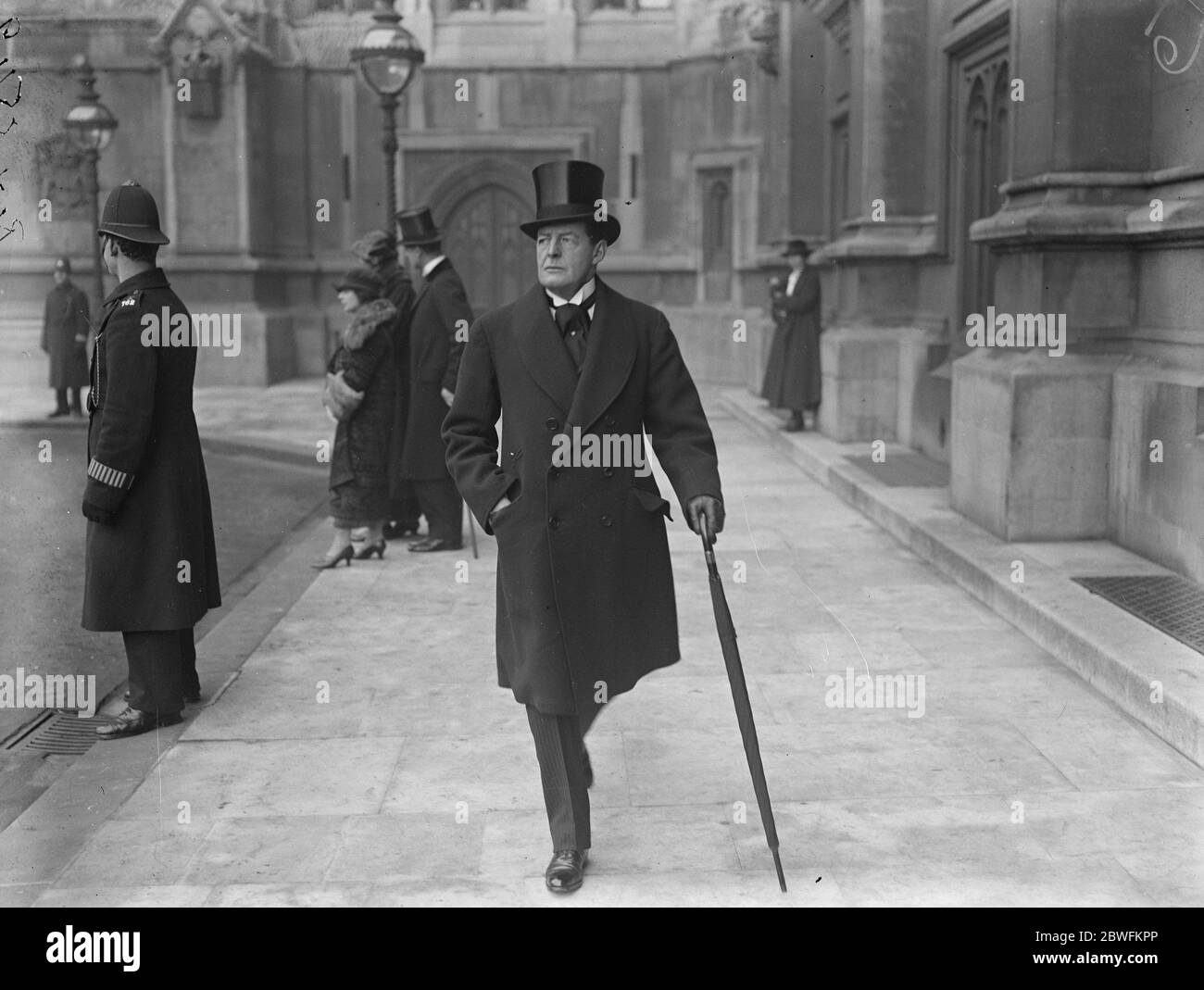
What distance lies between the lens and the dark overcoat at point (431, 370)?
10.0 m

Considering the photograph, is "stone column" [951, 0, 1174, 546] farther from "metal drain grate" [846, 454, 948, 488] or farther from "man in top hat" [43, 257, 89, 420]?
"man in top hat" [43, 257, 89, 420]

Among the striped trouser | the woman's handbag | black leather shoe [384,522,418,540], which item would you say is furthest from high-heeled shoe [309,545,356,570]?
the striped trouser

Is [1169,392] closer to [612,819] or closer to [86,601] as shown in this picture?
[612,819]

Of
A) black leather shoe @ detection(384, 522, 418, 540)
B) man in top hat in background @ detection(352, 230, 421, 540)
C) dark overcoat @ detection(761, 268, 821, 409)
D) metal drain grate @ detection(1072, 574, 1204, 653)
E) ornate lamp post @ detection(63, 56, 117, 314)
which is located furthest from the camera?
ornate lamp post @ detection(63, 56, 117, 314)

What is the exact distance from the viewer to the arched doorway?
27250 mm

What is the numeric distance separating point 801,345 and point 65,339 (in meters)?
9.20

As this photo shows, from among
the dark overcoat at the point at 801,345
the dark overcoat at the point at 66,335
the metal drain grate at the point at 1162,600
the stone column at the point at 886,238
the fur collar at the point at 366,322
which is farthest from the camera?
the dark overcoat at the point at 66,335

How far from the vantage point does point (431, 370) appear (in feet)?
33.1

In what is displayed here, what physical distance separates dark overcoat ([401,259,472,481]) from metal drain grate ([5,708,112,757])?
3639 mm

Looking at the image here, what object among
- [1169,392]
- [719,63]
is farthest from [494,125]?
[1169,392]

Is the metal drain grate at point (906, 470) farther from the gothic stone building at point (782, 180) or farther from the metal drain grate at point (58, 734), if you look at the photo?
the metal drain grate at point (58, 734)

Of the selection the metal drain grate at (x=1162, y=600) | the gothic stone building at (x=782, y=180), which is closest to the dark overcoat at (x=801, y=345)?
the gothic stone building at (x=782, y=180)
